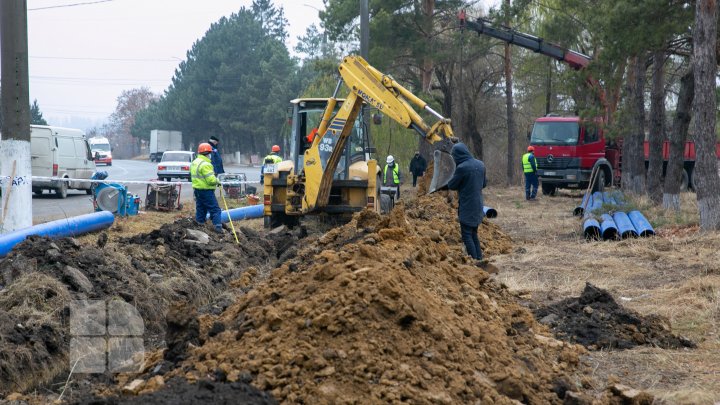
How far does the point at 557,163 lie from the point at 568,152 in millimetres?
538

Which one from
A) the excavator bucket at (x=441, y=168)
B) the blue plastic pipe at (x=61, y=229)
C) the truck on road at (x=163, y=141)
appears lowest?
the blue plastic pipe at (x=61, y=229)

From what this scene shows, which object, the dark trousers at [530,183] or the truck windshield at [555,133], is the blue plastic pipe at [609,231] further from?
the truck windshield at [555,133]

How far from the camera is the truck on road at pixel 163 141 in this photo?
253ft

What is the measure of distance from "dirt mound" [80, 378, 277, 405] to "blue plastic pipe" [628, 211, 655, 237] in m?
11.6

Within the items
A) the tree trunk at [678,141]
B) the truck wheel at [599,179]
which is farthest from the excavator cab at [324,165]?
the truck wheel at [599,179]

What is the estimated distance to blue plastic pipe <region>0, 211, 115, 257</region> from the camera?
11273 mm

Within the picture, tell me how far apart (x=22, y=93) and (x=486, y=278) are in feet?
23.5

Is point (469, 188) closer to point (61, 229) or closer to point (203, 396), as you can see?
point (61, 229)

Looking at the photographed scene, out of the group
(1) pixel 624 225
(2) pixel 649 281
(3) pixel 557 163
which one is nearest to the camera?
(2) pixel 649 281

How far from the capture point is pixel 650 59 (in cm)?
2702

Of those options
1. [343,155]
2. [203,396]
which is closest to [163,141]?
[343,155]

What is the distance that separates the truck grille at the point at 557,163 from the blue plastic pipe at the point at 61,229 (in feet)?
63.4

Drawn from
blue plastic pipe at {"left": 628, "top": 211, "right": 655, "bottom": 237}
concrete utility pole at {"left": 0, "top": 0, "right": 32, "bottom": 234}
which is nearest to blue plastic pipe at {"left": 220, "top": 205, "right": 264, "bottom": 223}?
concrete utility pole at {"left": 0, "top": 0, "right": 32, "bottom": 234}

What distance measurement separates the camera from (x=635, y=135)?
25906 mm
